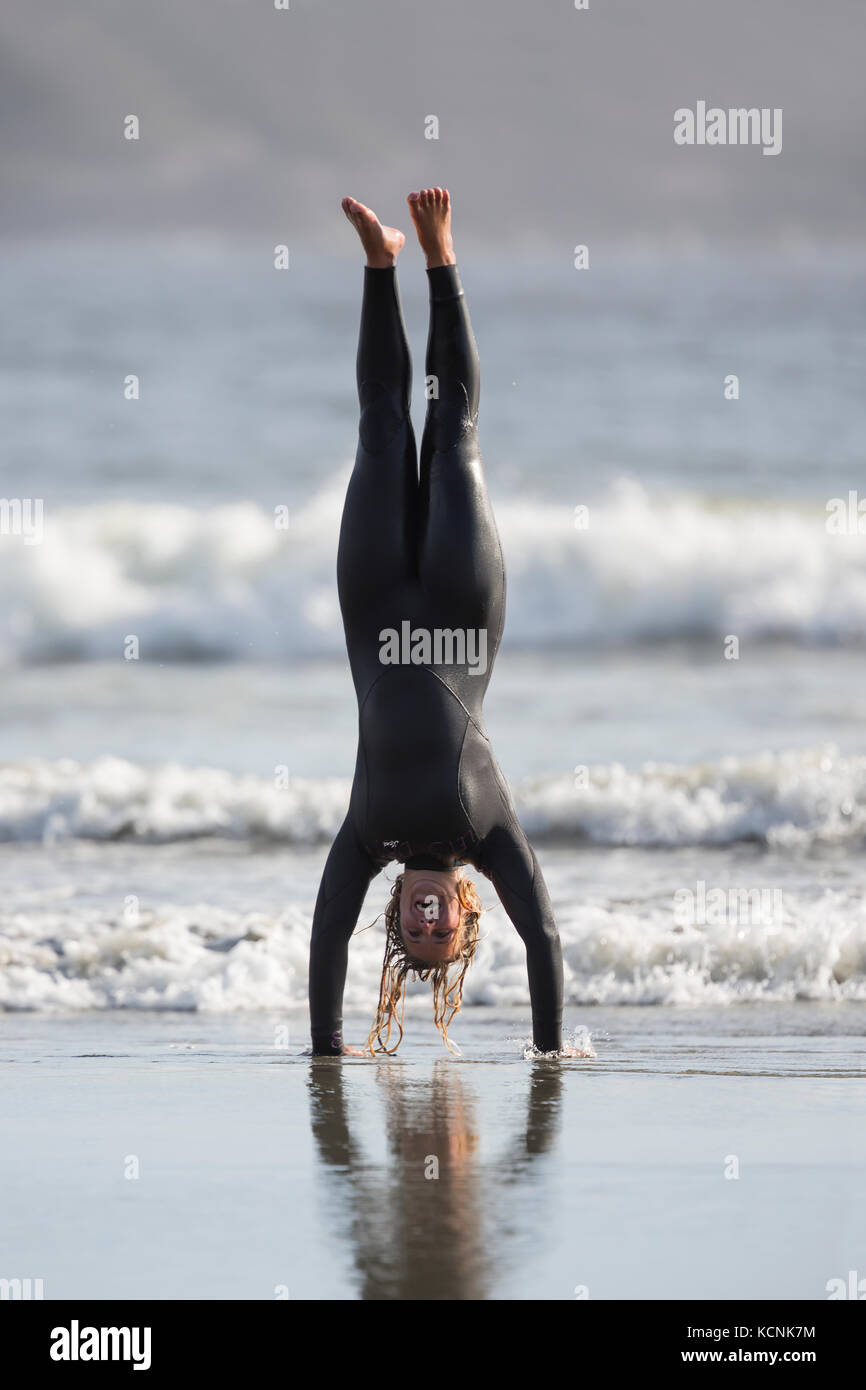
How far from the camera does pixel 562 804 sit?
15.2 meters

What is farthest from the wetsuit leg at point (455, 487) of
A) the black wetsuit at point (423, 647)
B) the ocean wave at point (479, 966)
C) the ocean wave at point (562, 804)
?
the ocean wave at point (562, 804)

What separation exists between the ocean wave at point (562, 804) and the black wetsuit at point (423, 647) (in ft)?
28.1

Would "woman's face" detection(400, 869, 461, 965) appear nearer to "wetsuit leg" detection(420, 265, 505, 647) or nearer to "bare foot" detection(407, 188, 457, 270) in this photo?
"wetsuit leg" detection(420, 265, 505, 647)

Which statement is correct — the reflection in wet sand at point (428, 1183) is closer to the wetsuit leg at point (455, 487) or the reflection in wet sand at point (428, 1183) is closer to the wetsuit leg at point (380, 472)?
the wetsuit leg at point (455, 487)

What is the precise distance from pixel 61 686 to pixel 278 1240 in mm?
16649

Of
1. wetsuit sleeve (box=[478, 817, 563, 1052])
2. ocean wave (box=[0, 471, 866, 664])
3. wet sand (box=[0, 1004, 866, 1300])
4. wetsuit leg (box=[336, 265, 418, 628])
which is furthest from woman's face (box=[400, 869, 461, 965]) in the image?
ocean wave (box=[0, 471, 866, 664])

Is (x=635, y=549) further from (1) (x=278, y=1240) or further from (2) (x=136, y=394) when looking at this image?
(1) (x=278, y=1240)

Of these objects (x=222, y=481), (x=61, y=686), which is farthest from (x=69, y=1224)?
(x=222, y=481)

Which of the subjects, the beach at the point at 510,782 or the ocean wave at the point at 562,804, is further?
the ocean wave at the point at 562,804

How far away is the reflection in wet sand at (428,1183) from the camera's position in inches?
129

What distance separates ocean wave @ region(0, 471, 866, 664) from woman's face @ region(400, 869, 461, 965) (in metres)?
13.7

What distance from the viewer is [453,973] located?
9.61m

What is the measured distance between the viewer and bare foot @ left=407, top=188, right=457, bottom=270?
246 inches

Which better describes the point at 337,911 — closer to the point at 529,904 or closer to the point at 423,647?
the point at 529,904
